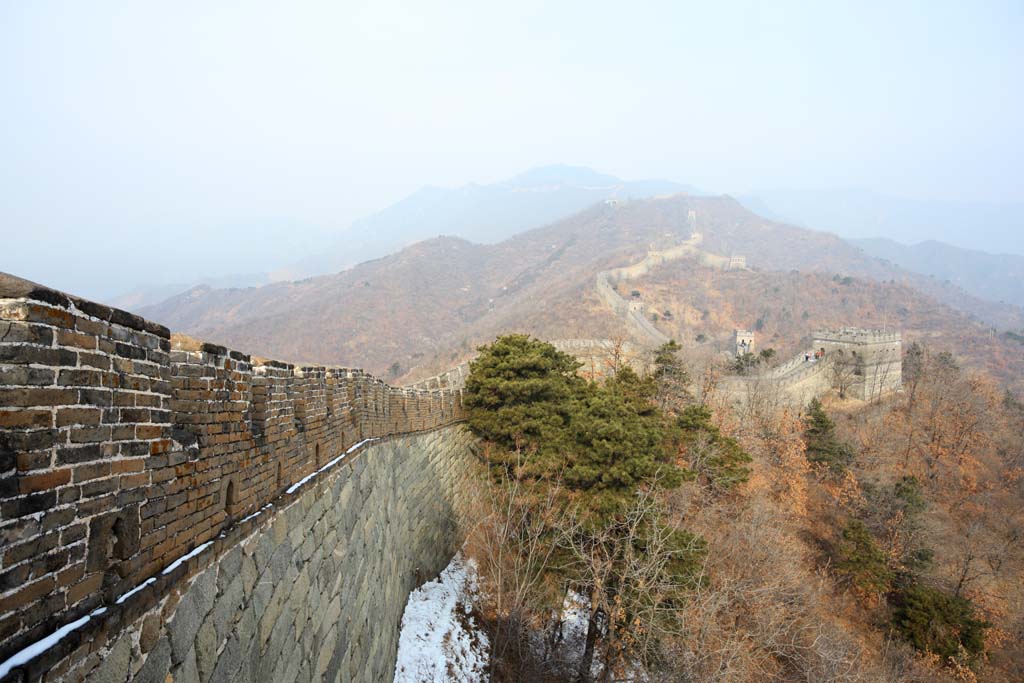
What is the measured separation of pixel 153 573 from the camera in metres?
2.07

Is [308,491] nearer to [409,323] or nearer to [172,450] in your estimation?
[172,450]

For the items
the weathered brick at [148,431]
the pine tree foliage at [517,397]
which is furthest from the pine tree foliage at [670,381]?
the weathered brick at [148,431]

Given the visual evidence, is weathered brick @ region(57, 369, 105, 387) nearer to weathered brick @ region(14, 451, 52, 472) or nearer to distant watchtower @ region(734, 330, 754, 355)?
weathered brick @ region(14, 451, 52, 472)

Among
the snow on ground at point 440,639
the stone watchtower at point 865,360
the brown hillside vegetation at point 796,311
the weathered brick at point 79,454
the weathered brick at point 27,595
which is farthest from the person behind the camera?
the brown hillside vegetation at point 796,311

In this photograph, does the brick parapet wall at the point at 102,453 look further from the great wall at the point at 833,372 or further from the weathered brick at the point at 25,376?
the great wall at the point at 833,372

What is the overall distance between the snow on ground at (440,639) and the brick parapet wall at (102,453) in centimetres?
468

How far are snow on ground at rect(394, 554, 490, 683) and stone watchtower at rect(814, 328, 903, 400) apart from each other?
35.9 metres

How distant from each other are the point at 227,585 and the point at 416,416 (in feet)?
21.0

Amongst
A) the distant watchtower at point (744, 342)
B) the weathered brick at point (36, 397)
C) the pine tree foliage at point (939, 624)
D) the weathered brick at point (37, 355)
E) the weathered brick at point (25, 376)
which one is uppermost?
the weathered brick at point (37, 355)

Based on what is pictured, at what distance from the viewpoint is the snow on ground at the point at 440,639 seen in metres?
6.83

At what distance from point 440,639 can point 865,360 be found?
38.8 metres

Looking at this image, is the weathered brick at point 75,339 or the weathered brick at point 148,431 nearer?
the weathered brick at point 75,339

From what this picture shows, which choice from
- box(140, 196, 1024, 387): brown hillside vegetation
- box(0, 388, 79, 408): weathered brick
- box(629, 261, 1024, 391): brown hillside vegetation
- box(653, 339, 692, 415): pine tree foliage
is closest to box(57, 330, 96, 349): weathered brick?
box(0, 388, 79, 408): weathered brick

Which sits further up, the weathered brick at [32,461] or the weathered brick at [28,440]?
the weathered brick at [28,440]
